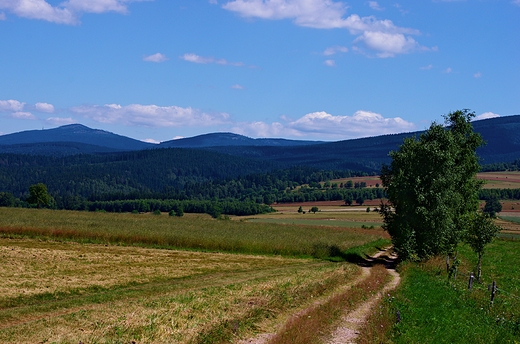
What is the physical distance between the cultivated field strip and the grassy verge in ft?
13.2

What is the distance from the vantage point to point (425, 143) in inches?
2201

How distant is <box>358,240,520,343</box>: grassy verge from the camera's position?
19328 mm

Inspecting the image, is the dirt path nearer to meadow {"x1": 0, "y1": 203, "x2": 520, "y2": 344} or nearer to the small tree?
meadow {"x1": 0, "y1": 203, "x2": 520, "y2": 344}

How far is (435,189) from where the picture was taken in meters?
51.8

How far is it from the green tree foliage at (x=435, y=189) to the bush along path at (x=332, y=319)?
18.6 meters

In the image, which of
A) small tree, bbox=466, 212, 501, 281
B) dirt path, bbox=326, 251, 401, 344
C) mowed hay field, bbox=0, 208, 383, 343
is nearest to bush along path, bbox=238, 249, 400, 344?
dirt path, bbox=326, 251, 401, 344

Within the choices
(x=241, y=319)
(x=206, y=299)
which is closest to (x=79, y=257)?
(x=206, y=299)

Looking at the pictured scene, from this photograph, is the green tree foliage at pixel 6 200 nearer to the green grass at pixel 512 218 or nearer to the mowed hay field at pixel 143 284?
the mowed hay field at pixel 143 284

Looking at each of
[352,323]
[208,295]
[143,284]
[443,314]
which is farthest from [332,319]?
[143,284]

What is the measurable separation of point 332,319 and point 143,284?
1556cm

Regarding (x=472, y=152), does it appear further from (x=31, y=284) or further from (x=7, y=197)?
(x=7, y=197)

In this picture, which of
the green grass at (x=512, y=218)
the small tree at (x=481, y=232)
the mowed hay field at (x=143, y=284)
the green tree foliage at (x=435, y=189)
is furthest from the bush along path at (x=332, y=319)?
the green grass at (x=512, y=218)

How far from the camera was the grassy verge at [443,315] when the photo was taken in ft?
63.4

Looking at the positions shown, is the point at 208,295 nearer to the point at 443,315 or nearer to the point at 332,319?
the point at 332,319
